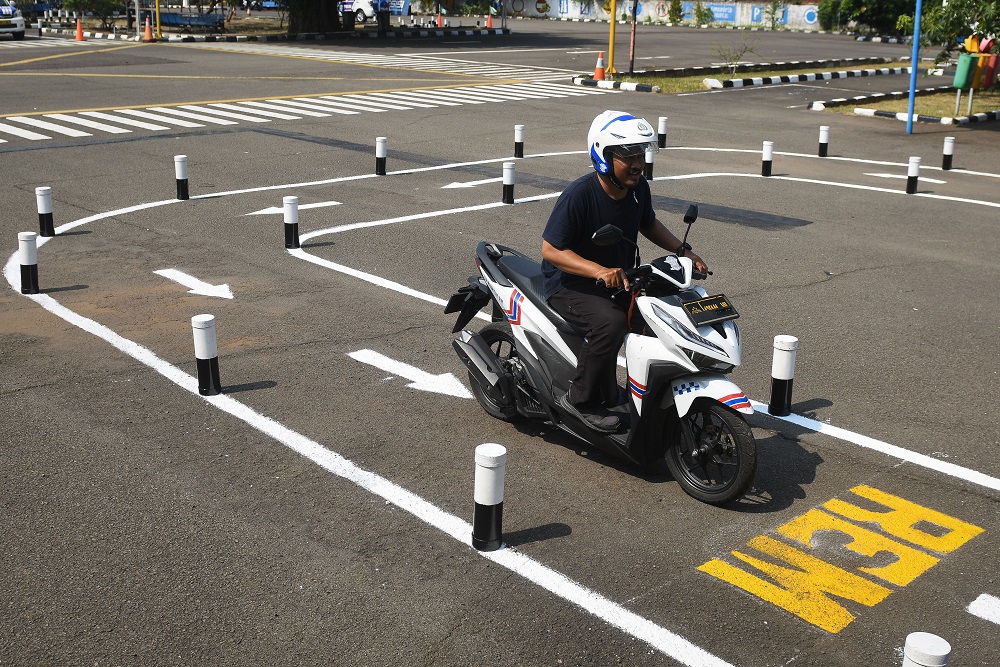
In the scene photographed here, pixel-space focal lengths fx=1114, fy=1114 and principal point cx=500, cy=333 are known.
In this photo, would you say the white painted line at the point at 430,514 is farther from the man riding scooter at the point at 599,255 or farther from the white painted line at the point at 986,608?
the white painted line at the point at 986,608

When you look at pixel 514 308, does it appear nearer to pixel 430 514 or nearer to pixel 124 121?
pixel 430 514

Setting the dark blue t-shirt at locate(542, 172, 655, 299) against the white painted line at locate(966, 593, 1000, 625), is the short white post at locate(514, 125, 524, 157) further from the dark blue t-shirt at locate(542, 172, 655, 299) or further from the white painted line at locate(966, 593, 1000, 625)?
the white painted line at locate(966, 593, 1000, 625)

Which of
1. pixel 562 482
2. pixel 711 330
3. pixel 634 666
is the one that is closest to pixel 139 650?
pixel 634 666

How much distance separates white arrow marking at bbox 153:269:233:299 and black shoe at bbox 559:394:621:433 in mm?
4734

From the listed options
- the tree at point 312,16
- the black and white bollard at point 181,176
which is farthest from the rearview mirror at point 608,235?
the tree at point 312,16

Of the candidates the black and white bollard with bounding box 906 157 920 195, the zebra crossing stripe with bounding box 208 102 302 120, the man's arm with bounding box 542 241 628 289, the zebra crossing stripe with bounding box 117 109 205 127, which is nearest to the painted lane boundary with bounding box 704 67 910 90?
the zebra crossing stripe with bounding box 208 102 302 120

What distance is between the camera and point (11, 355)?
8594 mm

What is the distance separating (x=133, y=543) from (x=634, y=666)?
2.63m

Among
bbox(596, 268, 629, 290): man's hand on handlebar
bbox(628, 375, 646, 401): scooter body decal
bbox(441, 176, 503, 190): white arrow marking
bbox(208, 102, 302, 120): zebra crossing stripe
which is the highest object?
bbox(596, 268, 629, 290): man's hand on handlebar

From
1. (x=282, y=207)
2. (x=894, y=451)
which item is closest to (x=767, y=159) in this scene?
(x=282, y=207)

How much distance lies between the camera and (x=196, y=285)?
10633 mm

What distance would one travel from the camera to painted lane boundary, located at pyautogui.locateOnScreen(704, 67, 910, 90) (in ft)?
102

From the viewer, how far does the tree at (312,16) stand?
156ft

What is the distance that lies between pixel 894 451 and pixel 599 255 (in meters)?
2.25
